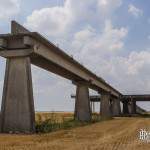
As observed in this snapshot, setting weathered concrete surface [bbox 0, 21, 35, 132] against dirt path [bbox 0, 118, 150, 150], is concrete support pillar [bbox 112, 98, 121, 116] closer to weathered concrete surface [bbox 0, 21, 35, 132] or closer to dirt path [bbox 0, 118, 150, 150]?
weathered concrete surface [bbox 0, 21, 35, 132]

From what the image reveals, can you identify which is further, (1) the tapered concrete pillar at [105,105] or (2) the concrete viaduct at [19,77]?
(1) the tapered concrete pillar at [105,105]

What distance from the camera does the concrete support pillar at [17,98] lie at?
105 feet

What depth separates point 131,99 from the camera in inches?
4897

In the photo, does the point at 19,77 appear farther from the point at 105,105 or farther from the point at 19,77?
the point at 105,105

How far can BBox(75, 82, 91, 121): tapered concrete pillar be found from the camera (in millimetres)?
62312

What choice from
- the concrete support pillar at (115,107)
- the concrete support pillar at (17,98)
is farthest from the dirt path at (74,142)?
the concrete support pillar at (115,107)

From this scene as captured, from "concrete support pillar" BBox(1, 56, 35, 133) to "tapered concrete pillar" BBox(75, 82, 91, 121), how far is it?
2987 cm

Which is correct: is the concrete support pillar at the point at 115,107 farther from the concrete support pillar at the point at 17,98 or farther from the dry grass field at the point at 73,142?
the dry grass field at the point at 73,142

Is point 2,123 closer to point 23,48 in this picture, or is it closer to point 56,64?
point 23,48

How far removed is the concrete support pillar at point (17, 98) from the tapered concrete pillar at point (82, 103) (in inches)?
1176

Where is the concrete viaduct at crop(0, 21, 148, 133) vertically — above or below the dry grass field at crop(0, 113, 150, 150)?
above

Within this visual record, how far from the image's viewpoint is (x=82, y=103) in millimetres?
62656

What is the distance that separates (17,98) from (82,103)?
30721 mm

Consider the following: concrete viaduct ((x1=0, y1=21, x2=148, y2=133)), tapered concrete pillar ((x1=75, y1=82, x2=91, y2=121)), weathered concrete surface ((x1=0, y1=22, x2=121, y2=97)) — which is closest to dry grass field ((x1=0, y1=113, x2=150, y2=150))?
concrete viaduct ((x1=0, y1=21, x2=148, y2=133))
